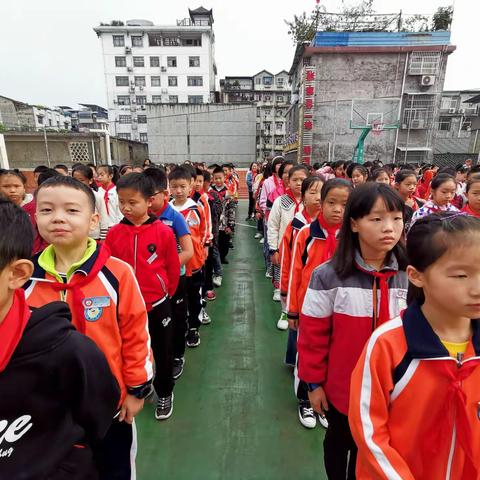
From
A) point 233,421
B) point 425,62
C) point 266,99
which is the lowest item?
point 233,421

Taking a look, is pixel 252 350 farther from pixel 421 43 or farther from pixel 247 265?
pixel 421 43

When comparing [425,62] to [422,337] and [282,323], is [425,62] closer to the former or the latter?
[282,323]

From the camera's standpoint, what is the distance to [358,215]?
1.41m

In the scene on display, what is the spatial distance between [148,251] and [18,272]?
1211 millimetres

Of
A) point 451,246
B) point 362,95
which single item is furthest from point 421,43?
point 451,246

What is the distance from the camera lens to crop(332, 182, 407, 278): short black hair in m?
1.38

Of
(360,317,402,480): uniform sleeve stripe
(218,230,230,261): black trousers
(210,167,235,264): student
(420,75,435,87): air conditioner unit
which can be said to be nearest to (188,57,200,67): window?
(420,75,435,87): air conditioner unit

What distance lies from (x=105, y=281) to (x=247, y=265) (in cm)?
412

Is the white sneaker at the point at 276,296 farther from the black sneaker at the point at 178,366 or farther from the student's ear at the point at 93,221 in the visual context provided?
the student's ear at the point at 93,221

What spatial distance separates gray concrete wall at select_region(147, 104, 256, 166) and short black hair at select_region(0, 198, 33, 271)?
22718mm

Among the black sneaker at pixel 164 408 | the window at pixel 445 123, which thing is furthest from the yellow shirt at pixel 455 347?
the window at pixel 445 123

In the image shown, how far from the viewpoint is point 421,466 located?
1006 millimetres

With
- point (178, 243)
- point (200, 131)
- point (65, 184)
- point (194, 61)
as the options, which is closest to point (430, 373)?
point (65, 184)

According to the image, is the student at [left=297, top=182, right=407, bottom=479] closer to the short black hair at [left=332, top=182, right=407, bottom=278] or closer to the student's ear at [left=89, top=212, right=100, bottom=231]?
the short black hair at [left=332, top=182, right=407, bottom=278]
